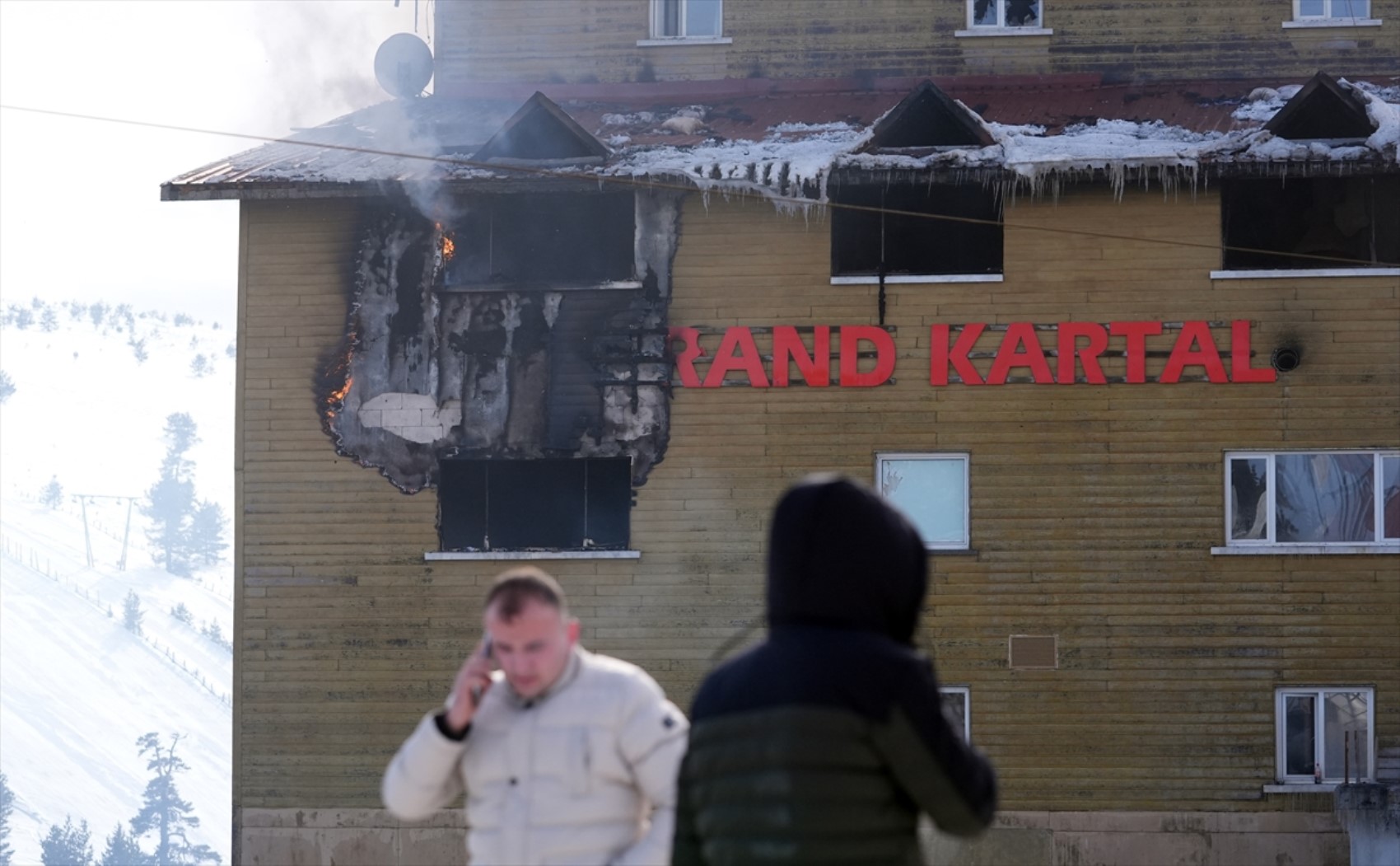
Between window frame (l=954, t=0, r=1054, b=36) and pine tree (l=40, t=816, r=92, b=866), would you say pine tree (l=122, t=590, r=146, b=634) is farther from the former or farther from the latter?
window frame (l=954, t=0, r=1054, b=36)

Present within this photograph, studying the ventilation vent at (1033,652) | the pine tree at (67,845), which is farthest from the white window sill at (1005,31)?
the pine tree at (67,845)

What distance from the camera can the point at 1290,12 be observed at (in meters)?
17.9

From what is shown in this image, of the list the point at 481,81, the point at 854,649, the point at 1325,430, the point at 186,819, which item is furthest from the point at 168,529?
the point at 854,649

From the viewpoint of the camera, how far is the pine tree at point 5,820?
46.9m

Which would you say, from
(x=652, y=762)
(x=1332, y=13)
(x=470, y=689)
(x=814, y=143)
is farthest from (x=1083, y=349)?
(x=470, y=689)

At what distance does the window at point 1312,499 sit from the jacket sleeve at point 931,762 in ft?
43.3

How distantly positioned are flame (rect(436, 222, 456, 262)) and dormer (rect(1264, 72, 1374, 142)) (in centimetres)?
764

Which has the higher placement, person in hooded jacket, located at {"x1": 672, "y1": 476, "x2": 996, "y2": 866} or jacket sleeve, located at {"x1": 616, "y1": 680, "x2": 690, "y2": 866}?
person in hooded jacket, located at {"x1": 672, "y1": 476, "x2": 996, "y2": 866}

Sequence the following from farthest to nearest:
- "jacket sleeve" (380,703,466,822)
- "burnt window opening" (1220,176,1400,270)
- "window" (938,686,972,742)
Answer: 1. "burnt window opening" (1220,176,1400,270)
2. "window" (938,686,972,742)
3. "jacket sleeve" (380,703,466,822)

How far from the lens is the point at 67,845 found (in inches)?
1987

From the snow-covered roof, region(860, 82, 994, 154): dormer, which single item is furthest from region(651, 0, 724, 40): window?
region(860, 82, 994, 154): dormer

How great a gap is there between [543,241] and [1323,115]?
24.1 ft

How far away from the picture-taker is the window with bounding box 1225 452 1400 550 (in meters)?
15.8

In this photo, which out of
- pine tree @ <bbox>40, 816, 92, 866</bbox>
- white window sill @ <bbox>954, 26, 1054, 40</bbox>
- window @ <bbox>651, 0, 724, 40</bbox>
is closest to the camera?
white window sill @ <bbox>954, 26, 1054, 40</bbox>
